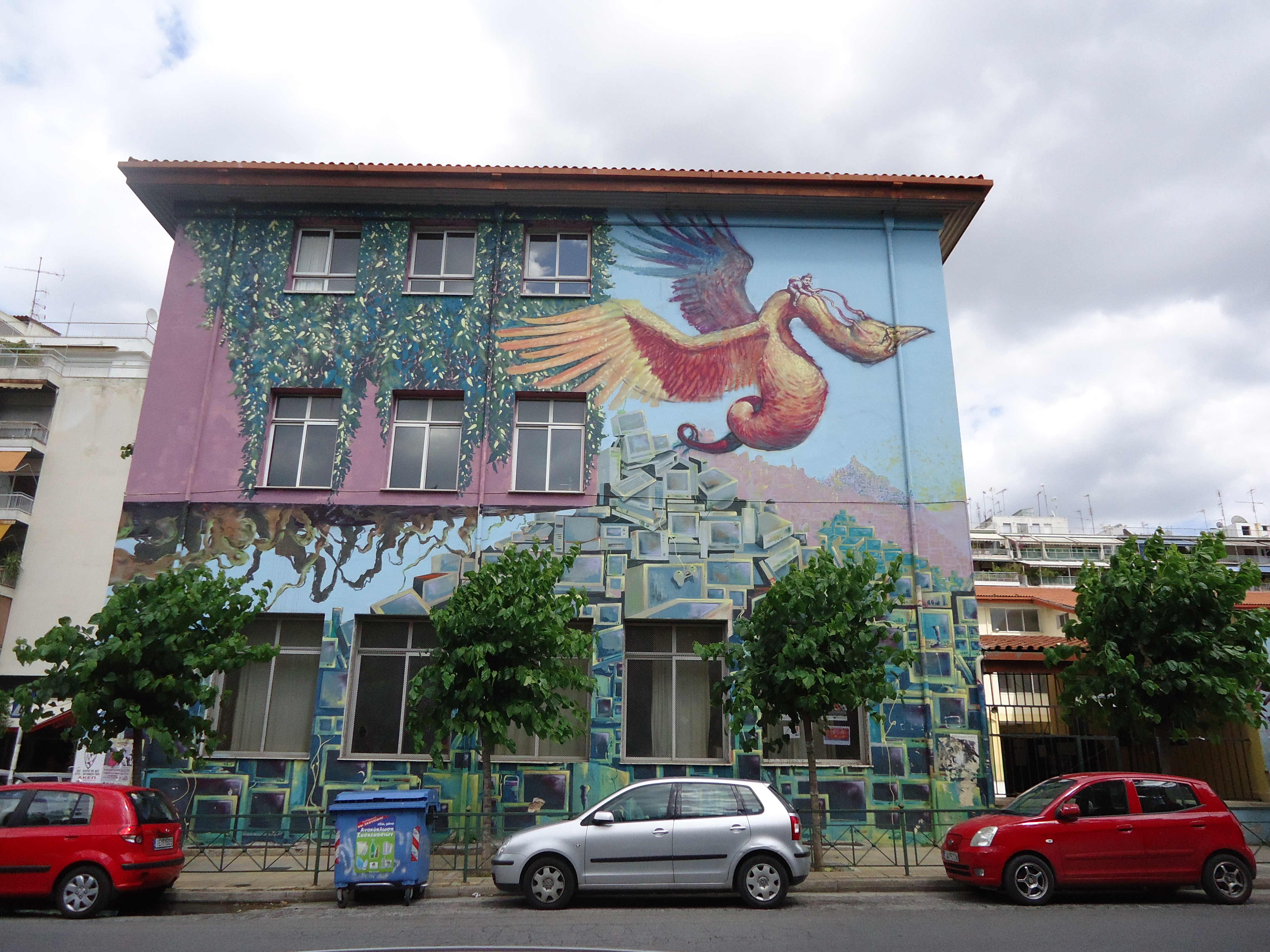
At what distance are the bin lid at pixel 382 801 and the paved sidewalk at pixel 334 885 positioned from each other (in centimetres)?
126

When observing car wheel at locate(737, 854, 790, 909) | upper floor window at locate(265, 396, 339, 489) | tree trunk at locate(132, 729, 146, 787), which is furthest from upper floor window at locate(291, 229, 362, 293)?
car wheel at locate(737, 854, 790, 909)

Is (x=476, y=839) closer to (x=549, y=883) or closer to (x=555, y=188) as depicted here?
(x=549, y=883)

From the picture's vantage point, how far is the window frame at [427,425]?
1623 centimetres

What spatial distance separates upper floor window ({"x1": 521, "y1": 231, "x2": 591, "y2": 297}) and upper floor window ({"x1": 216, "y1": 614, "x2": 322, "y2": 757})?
734 centimetres

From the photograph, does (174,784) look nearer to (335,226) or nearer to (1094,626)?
(335,226)

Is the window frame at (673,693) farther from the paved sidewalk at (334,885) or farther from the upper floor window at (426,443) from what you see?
the upper floor window at (426,443)

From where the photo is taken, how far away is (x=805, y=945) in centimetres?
831

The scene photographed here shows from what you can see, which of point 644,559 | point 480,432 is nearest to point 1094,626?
point 644,559

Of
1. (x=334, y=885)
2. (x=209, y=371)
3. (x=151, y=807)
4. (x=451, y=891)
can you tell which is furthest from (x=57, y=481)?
(x=451, y=891)

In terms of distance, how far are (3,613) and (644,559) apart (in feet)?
61.8

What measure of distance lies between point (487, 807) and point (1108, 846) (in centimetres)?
803

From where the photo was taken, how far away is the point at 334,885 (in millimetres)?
11641

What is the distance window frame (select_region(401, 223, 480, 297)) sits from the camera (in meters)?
17.2

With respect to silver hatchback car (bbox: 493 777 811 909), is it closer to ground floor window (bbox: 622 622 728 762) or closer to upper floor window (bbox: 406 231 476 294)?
ground floor window (bbox: 622 622 728 762)
